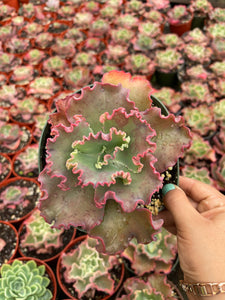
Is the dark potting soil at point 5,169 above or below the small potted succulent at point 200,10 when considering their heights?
below

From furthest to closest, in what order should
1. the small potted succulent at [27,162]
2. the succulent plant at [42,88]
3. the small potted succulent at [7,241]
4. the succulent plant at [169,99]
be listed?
→ the succulent plant at [42,88]
the succulent plant at [169,99]
the small potted succulent at [27,162]
the small potted succulent at [7,241]

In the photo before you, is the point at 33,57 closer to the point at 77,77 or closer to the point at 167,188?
the point at 77,77

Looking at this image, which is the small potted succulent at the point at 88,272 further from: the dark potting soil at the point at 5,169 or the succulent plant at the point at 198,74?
the succulent plant at the point at 198,74

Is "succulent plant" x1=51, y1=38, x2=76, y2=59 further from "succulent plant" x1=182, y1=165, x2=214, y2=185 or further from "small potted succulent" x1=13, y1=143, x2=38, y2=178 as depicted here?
"succulent plant" x1=182, y1=165, x2=214, y2=185

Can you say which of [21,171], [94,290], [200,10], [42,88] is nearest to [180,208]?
[94,290]

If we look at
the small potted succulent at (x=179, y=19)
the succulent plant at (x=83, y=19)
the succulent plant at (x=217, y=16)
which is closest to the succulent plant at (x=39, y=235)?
the succulent plant at (x=83, y=19)

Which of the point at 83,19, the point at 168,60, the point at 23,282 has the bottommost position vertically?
the point at 23,282

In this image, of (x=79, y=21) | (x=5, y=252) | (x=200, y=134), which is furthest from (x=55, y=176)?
(x=79, y=21)

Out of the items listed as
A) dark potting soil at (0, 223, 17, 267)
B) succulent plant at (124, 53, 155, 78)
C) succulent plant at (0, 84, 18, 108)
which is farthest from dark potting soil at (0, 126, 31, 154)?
succulent plant at (124, 53, 155, 78)
